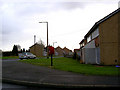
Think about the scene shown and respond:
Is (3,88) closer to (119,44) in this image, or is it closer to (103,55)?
(103,55)

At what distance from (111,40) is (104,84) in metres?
9.65

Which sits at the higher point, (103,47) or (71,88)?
(103,47)

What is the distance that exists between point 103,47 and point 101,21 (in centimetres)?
284

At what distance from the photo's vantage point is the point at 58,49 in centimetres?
10400

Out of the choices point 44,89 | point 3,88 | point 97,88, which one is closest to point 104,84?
point 97,88

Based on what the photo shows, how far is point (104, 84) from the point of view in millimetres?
6578

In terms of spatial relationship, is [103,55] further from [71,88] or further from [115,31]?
[71,88]

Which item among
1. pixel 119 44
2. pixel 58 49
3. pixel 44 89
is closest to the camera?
pixel 44 89

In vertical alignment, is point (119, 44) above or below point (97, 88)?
above

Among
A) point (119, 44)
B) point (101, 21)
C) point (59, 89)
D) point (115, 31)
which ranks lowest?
point (59, 89)

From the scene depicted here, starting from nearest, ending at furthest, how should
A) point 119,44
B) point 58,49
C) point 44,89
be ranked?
point 44,89 → point 119,44 → point 58,49

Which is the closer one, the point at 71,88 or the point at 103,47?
the point at 71,88

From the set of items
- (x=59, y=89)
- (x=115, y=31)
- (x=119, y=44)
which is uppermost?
(x=115, y=31)

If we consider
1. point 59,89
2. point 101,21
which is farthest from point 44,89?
point 101,21
